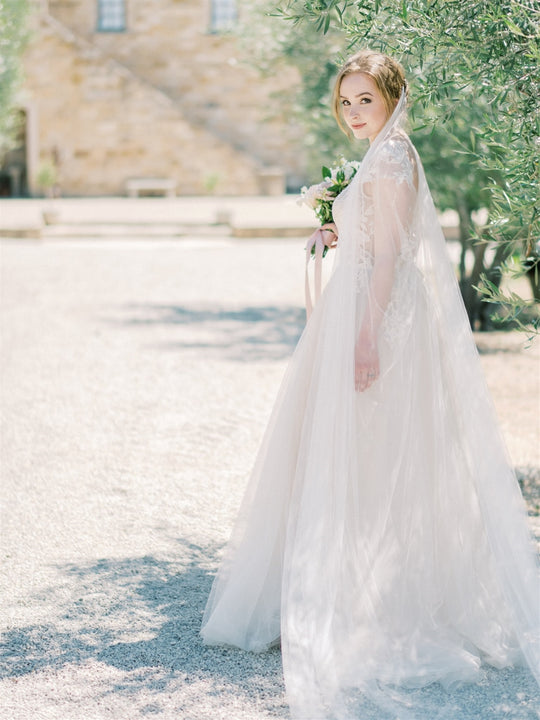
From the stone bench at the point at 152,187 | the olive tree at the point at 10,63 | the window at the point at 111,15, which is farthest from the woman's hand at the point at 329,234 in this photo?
the window at the point at 111,15

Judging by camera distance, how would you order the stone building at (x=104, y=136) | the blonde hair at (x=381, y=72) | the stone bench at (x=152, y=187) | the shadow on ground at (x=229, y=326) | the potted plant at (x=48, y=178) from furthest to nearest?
the stone building at (x=104, y=136) → the stone bench at (x=152, y=187) → the potted plant at (x=48, y=178) → the shadow on ground at (x=229, y=326) → the blonde hair at (x=381, y=72)

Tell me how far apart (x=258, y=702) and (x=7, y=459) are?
134 inches

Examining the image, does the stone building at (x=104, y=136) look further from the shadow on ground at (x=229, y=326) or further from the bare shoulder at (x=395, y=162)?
the bare shoulder at (x=395, y=162)

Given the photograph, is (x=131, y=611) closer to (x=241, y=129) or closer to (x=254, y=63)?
(x=254, y=63)

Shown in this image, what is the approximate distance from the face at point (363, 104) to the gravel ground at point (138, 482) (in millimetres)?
1874

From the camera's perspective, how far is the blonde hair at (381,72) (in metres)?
3.48

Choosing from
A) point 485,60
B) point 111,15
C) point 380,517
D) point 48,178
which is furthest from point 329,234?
point 111,15

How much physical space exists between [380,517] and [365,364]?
0.52m

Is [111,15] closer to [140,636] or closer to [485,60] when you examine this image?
[485,60]

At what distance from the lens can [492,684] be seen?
3344 mm

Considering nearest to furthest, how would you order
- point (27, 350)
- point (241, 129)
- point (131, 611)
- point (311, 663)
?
point (311, 663), point (131, 611), point (27, 350), point (241, 129)

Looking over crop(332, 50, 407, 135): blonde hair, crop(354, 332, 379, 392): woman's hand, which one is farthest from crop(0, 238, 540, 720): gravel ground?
crop(332, 50, 407, 135): blonde hair

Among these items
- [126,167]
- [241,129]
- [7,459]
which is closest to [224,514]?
[7,459]

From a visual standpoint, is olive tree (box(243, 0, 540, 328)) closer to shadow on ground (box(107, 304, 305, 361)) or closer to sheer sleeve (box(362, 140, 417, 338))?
sheer sleeve (box(362, 140, 417, 338))
